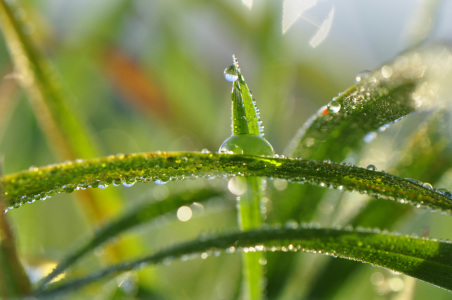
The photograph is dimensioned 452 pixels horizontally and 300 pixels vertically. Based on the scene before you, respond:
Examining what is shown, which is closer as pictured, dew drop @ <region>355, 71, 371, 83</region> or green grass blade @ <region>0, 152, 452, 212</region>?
green grass blade @ <region>0, 152, 452, 212</region>

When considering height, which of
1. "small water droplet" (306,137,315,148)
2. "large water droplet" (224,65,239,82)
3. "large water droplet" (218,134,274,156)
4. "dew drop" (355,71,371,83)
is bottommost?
"large water droplet" (218,134,274,156)

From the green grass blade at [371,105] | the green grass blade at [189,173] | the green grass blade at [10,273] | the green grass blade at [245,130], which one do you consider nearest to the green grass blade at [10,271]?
the green grass blade at [10,273]

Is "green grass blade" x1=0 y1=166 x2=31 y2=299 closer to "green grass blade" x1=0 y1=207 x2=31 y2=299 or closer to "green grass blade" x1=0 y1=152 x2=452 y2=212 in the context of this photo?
"green grass blade" x1=0 y1=207 x2=31 y2=299

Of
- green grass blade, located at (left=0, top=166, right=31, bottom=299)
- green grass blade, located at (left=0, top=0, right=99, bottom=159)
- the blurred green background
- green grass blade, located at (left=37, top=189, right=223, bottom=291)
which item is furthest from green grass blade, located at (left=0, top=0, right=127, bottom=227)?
green grass blade, located at (left=0, top=166, right=31, bottom=299)

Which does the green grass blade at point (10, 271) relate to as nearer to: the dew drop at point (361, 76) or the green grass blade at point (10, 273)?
the green grass blade at point (10, 273)

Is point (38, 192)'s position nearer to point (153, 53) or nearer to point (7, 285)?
point (7, 285)

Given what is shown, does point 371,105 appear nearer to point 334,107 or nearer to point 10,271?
point 334,107

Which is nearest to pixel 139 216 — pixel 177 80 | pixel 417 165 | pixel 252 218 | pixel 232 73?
pixel 252 218
